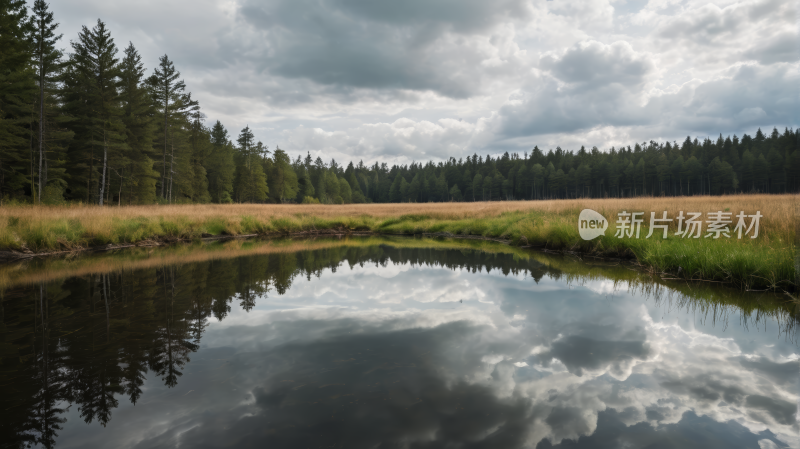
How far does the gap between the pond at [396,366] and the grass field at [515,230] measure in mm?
1034

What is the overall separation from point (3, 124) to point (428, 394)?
2906cm

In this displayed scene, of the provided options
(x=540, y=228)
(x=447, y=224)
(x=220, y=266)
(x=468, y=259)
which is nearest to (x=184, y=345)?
(x=220, y=266)

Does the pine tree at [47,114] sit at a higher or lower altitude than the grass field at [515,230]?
higher

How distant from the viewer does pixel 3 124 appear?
20109 mm

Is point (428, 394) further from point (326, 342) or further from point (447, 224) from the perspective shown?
point (447, 224)

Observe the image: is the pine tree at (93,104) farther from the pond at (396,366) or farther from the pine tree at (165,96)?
the pond at (396,366)

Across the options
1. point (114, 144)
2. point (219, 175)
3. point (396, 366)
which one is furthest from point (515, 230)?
point (219, 175)

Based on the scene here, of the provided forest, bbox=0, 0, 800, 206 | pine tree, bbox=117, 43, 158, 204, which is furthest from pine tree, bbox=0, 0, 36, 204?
pine tree, bbox=117, 43, 158, 204

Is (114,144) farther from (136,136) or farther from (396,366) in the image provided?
(396,366)

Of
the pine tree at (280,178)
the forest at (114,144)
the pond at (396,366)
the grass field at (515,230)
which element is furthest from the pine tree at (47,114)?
the pine tree at (280,178)

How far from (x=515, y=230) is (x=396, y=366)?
14681 mm

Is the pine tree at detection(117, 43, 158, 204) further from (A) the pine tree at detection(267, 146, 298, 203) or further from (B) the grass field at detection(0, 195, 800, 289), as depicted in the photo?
(A) the pine tree at detection(267, 146, 298, 203)

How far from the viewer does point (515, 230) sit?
17500 mm

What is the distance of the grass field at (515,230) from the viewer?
25.4ft
